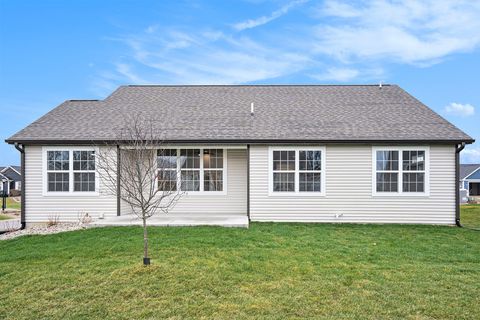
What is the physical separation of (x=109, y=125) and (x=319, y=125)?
7.94 metres

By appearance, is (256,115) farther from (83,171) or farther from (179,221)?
(83,171)

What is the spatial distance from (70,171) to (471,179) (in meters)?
61.5

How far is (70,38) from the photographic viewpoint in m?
17.1

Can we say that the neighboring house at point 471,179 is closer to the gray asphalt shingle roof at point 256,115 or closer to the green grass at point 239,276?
the gray asphalt shingle roof at point 256,115

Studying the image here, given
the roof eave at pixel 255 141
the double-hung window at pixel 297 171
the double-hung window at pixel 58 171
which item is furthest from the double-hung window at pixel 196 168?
the double-hung window at pixel 58 171

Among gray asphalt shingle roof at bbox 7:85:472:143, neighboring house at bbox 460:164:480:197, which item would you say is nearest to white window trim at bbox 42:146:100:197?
gray asphalt shingle roof at bbox 7:85:472:143

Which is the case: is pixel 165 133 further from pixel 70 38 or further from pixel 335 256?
pixel 70 38

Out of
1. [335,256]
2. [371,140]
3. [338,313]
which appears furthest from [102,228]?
[371,140]

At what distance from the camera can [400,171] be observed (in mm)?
Answer: 11039

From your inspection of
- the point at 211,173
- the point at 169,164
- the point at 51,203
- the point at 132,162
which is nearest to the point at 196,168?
the point at 211,173

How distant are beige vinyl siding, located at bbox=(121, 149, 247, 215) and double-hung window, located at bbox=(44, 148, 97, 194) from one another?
3280mm

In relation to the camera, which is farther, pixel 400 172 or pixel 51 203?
pixel 51 203

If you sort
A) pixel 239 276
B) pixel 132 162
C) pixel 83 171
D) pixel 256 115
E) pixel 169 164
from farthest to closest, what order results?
pixel 256 115 → pixel 169 164 → pixel 83 171 → pixel 132 162 → pixel 239 276

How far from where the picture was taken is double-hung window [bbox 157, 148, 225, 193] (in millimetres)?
12242
